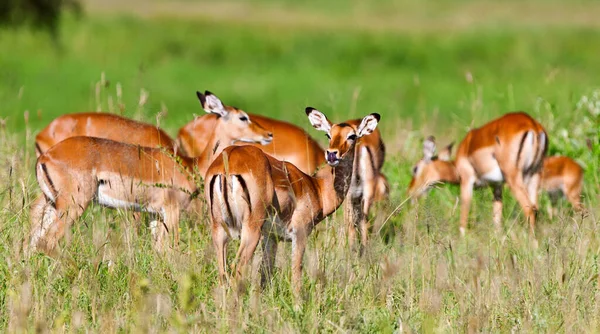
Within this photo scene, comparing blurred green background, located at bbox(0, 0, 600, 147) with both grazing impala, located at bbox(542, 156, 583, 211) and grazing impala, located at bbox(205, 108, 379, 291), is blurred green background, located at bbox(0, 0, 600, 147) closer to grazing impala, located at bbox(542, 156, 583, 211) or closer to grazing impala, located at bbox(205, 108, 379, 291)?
grazing impala, located at bbox(542, 156, 583, 211)

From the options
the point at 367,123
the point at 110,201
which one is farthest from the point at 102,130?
the point at 367,123

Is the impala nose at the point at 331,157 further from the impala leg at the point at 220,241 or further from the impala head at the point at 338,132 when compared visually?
the impala leg at the point at 220,241

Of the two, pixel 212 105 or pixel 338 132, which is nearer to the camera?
pixel 338 132

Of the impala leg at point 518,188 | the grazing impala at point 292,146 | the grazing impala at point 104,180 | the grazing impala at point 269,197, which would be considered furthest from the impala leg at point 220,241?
the impala leg at point 518,188

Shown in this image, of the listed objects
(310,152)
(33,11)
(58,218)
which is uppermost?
(33,11)

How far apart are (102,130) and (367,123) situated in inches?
103

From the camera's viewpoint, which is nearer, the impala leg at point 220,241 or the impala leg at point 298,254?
the impala leg at point 298,254

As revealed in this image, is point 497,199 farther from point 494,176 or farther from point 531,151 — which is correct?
point 531,151

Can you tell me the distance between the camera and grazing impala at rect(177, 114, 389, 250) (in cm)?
759

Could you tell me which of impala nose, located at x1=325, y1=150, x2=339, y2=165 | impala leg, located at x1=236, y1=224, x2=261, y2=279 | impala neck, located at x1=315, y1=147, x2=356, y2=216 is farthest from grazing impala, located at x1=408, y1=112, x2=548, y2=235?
impala leg, located at x1=236, y1=224, x2=261, y2=279

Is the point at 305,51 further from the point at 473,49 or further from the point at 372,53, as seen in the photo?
the point at 473,49

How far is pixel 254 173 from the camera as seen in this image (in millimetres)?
5301

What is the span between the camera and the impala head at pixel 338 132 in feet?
18.4

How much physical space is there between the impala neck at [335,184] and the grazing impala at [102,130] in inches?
75.0
